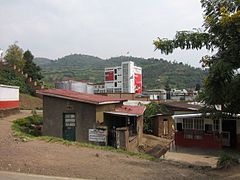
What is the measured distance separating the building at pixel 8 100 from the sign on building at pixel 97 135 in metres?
10.4

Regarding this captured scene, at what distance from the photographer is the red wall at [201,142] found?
2133cm

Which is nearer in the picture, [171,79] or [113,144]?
[113,144]

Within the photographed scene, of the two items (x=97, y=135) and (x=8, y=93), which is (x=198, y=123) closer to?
(x=97, y=135)

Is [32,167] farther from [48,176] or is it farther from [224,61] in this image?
[224,61]

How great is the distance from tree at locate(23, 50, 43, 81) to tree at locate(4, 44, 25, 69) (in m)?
0.92

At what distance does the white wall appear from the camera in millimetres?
25519

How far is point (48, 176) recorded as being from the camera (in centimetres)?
942

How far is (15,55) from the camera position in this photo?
5431 cm

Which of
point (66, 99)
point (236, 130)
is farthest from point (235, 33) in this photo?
point (236, 130)

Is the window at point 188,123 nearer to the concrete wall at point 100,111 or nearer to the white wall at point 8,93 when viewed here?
the concrete wall at point 100,111

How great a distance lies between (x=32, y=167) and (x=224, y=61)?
6.97m

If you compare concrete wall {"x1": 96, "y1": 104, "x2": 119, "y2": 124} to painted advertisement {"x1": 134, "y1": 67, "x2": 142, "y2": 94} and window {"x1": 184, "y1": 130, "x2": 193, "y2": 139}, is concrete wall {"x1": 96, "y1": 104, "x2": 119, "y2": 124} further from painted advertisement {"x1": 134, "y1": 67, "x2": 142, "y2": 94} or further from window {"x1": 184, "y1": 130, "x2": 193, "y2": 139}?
painted advertisement {"x1": 134, "y1": 67, "x2": 142, "y2": 94}

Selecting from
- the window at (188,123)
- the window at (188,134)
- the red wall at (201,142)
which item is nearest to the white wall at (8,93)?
the red wall at (201,142)

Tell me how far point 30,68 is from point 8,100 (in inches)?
1095
